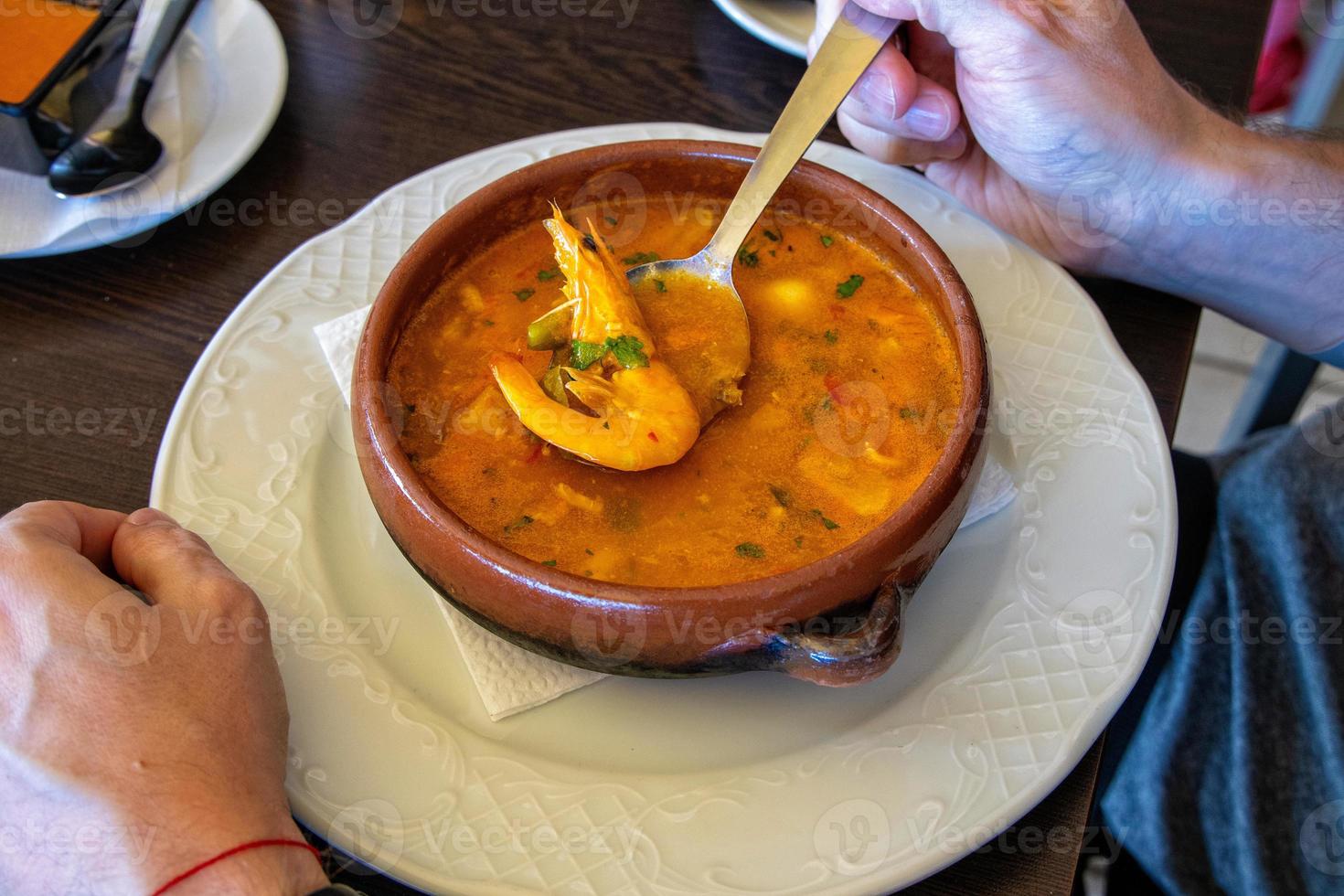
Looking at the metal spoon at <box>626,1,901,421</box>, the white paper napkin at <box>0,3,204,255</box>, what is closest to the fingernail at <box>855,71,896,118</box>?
the metal spoon at <box>626,1,901,421</box>

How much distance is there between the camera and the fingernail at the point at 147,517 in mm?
1186

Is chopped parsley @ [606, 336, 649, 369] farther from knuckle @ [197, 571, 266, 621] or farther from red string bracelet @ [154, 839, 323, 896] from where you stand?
red string bracelet @ [154, 839, 323, 896]

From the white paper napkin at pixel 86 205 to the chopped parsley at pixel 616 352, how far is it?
723 millimetres

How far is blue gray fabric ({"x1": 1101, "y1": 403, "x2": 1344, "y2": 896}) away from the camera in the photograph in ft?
4.85

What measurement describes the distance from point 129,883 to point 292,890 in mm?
132

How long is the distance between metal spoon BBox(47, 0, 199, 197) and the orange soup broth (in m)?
0.60

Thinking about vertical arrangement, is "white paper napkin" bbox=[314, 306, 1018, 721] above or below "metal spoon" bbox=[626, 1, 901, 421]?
below

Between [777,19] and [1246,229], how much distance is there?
832mm

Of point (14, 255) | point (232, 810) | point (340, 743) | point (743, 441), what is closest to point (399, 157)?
point (14, 255)

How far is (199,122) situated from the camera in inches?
68.9

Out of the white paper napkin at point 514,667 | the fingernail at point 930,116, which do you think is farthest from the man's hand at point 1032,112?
the white paper napkin at point 514,667

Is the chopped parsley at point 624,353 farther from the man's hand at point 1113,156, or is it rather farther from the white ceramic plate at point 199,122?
the white ceramic plate at point 199,122

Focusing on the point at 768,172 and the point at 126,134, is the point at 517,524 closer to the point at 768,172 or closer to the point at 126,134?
the point at 768,172

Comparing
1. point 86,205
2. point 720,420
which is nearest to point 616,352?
point 720,420
